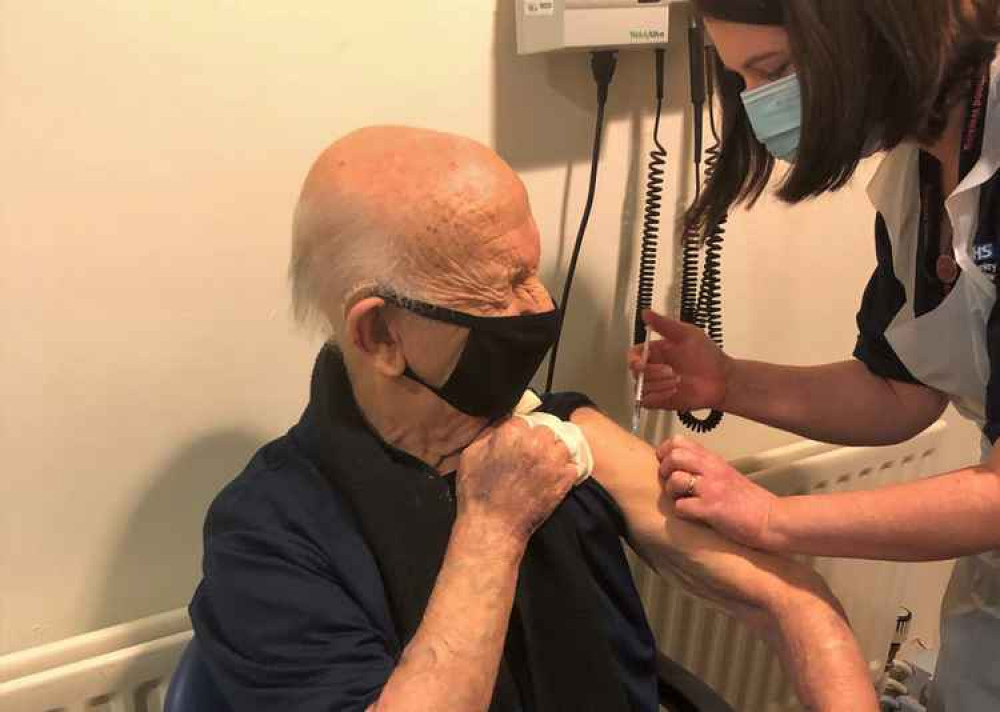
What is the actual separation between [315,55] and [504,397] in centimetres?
56

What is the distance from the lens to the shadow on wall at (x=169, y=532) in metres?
1.47

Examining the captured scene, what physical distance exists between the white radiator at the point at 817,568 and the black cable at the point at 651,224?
419 millimetres

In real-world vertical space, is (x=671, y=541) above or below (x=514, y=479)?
below

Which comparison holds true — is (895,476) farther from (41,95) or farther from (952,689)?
(41,95)

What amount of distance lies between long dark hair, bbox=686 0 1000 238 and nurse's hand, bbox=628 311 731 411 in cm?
42

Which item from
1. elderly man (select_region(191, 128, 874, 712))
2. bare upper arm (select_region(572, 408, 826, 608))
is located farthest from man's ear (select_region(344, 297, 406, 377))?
bare upper arm (select_region(572, 408, 826, 608))

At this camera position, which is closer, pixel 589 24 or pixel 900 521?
pixel 900 521

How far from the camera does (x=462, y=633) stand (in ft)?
3.54

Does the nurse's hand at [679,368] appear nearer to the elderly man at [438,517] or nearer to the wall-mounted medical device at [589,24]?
the elderly man at [438,517]

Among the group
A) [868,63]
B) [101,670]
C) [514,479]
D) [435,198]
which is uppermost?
[868,63]

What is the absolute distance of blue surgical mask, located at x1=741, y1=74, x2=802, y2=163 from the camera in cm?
120

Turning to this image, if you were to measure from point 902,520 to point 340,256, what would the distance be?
781 millimetres

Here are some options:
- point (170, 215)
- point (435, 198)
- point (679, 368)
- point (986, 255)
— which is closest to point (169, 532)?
point (170, 215)

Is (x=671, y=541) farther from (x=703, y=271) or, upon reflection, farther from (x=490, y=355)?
(x=703, y=271)
